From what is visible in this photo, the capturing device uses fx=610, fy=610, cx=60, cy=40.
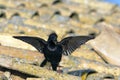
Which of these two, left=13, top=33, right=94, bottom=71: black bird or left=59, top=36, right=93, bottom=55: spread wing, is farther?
left=59, top=36, right=93, bottom=55: spread wing

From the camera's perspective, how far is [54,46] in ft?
13.3

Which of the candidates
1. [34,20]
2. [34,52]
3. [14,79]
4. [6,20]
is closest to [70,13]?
[34,20]

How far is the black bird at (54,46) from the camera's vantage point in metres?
4.04

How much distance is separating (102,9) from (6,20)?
286 cm

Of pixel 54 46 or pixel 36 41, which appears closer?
pixel 54 46

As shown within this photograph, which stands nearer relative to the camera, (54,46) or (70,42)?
(54,46)

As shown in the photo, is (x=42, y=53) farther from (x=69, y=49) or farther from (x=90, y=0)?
(x=90, y=0)

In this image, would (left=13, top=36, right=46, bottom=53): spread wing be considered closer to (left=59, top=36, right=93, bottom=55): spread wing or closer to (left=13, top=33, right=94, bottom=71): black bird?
(left=13, top=33, right=94, bottom=71): black bird

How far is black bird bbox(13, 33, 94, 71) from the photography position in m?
4.04

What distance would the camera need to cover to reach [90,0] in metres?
9.12

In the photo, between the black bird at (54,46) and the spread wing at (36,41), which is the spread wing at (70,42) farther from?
the spread wing at (36,41)

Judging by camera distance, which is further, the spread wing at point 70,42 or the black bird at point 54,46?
the spread wing at point 70,42

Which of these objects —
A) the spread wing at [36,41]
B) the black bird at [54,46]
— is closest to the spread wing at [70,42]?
the black bird at [54,46]

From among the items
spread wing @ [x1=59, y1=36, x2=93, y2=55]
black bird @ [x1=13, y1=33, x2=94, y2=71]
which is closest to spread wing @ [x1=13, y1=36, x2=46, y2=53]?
black bird @ [x1=13, y1=33, x2=94, y2=71]
